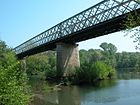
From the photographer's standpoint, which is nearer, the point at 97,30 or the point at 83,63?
the point at 97,30

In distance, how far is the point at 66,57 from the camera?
6469 cm

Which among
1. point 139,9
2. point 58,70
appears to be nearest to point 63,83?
point 58,70

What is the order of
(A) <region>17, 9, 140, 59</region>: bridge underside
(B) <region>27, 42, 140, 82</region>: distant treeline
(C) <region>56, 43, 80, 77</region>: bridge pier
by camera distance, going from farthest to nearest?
(B) <region>27, 42, 140, 82</region>: distant treeline → (C) <region>56, 43, 80, 77</region>: bridge pier → (A) <region>17, 9, 140, 59</region>: bridge underside

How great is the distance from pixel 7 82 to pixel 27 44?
312 ft

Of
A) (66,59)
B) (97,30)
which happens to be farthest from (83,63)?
(97,30)

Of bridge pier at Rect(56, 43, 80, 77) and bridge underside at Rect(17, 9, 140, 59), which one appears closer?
bridge underside at Rect(17, 9, 140, 59)

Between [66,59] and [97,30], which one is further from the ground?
[97,30]

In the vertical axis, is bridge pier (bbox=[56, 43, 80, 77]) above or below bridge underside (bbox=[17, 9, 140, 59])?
below

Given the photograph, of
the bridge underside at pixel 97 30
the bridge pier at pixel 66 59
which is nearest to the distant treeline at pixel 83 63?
the bridge pier at pixel 66 59

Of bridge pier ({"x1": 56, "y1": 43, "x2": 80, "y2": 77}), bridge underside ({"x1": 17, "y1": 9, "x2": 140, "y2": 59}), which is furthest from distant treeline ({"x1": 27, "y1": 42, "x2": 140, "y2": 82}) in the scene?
bridge underside ({"x1": 17, "y1": 9, "x2": 140, "y2": 59})

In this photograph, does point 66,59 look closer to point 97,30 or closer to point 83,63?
point 83,63

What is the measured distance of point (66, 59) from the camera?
64625 mm

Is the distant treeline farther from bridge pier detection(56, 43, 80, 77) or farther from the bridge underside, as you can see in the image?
the bridge underside

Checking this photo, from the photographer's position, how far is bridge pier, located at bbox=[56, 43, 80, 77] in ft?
209
